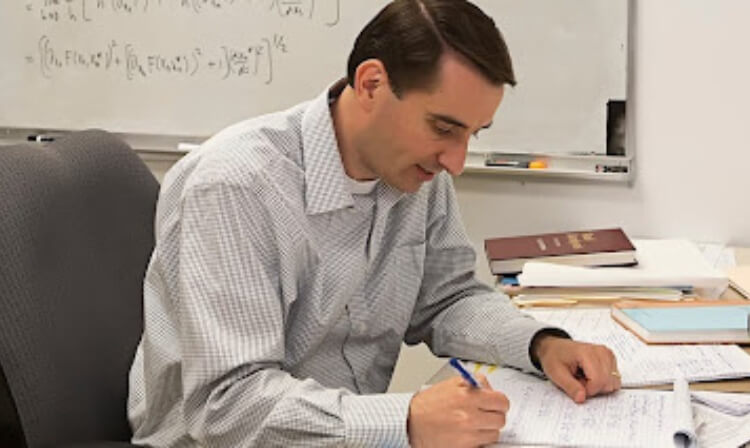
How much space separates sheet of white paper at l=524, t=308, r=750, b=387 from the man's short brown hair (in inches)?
16.9

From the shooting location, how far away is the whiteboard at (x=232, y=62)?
6.80 feet

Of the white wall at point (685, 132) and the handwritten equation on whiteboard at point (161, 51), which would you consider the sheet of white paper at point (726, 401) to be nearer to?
the white wall at point (685, 132)

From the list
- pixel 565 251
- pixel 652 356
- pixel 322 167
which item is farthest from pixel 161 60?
pixel 652 356

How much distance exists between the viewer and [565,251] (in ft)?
5.94

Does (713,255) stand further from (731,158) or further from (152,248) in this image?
(152,248)

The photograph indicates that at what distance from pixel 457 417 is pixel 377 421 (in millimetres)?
91

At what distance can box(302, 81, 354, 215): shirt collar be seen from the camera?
130 cm

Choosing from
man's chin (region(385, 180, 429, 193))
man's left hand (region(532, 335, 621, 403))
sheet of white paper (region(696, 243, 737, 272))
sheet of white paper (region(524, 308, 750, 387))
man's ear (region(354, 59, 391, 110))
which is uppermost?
man's ear (region(354, 59, 391, 110))

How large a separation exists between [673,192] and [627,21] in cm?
36

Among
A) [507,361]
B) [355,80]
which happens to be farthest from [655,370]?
[355,80]

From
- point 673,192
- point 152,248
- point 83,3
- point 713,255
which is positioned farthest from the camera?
point 83,3

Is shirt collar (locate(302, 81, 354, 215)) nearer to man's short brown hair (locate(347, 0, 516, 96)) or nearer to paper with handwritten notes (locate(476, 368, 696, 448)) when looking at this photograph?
man's short brown hair (locate(347, 0, 516, 96))

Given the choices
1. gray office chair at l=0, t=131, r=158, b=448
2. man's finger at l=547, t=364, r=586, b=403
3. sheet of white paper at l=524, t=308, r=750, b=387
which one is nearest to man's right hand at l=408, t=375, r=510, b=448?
man's finger at l=547, t=364, r=586, b=403

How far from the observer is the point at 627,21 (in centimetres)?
202
